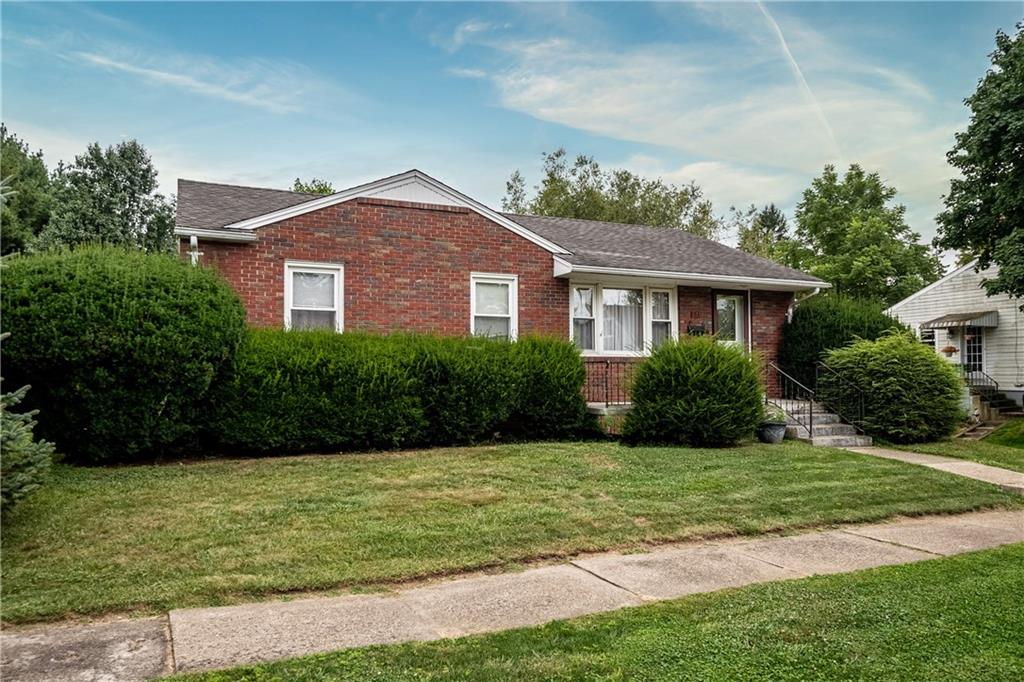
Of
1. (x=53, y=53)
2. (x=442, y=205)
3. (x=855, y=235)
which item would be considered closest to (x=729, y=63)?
(x=442, y=205)

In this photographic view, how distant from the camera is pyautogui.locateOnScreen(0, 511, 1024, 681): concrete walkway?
11.6 ft

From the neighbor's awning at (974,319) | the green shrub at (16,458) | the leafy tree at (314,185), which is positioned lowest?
the green shrub at (16,458)

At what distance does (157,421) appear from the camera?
8688 mm

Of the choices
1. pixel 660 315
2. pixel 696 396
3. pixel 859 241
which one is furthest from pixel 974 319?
pixel 696 396

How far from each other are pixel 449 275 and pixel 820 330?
357 inches

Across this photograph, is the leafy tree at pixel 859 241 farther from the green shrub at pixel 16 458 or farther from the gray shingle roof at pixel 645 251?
the green shrub at pixel 16 458

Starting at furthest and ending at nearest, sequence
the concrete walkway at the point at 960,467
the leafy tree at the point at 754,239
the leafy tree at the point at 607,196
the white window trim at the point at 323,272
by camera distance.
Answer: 1. the leafy tree at the point at 754,239
2. the leafy tree at the point at 607,196
3. the white window trim at the point at 323,272
4. the concrete walkway at the point at 960,467

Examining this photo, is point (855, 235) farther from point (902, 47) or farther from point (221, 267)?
point (221, 267)

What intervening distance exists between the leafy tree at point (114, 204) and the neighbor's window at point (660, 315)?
546 inches

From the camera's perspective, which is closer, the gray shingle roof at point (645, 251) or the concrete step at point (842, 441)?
the concrete step at point (842, 441)

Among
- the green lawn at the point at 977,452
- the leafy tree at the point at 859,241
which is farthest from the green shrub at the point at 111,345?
the leafy tree at the point at 859,241

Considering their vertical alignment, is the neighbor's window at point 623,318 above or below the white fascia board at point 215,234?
below

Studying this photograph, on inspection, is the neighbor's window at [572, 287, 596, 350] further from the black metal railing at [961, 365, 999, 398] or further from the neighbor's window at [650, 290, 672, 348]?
the black metal railing at [961, 365, 999, 398]

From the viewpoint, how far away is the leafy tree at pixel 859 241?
3192cm
